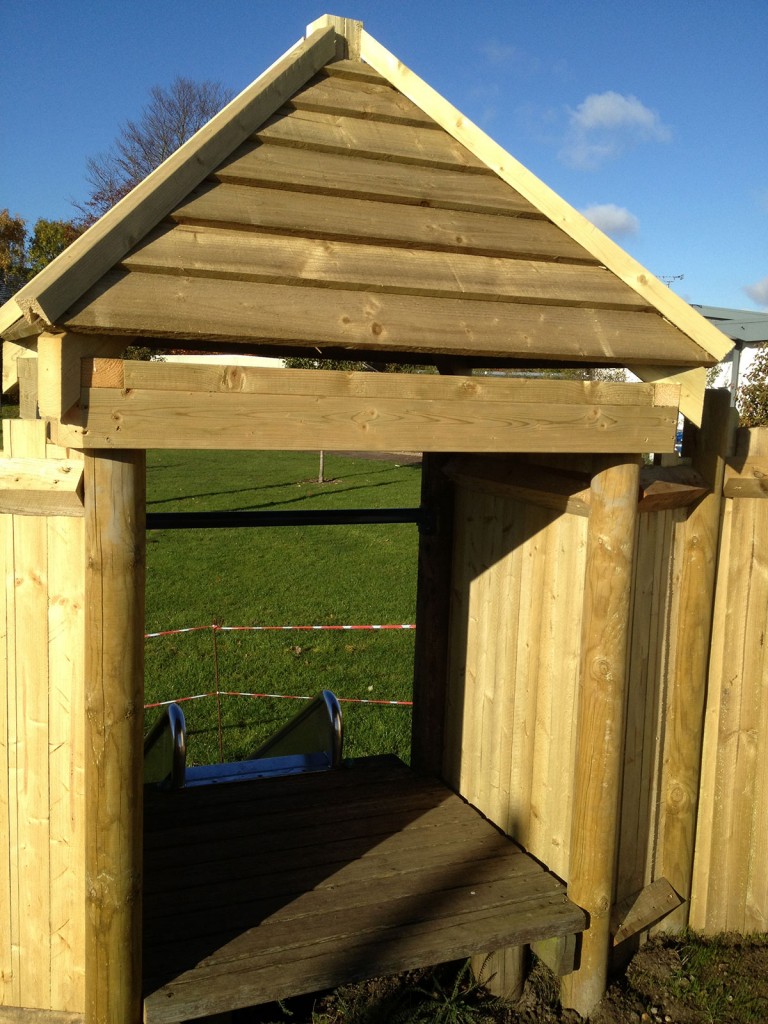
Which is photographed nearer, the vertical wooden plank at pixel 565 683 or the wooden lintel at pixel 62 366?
the wooden lintel at pixel 62 366

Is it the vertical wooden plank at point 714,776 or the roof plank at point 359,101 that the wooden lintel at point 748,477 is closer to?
the vertical wooden plank at point 714,776

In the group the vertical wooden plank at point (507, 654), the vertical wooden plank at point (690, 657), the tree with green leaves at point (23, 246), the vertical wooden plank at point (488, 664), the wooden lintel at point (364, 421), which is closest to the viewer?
the wooden lintel at point (364, 421)

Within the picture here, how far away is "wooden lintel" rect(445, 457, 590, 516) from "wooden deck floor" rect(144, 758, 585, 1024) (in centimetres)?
171

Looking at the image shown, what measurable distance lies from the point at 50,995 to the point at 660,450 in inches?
127

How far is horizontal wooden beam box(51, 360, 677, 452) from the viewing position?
2.93 meters

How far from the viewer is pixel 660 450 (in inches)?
153

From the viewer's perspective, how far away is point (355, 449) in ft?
10.2

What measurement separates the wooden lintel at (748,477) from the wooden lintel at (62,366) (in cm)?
296

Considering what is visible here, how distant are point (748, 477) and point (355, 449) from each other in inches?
88.3

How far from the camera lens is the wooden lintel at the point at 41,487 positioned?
10.8ft

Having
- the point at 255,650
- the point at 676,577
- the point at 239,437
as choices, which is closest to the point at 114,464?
the point at 239,437

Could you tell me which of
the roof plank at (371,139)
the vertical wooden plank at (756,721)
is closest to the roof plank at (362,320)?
the roof plank at (371,139)

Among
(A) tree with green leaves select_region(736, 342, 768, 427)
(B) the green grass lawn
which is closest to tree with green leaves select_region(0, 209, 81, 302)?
(B) the green grass lawn

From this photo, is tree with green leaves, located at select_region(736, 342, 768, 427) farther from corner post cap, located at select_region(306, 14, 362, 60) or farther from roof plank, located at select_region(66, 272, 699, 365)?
corner post cap, located at select_region(306, 14, 362, 60)
